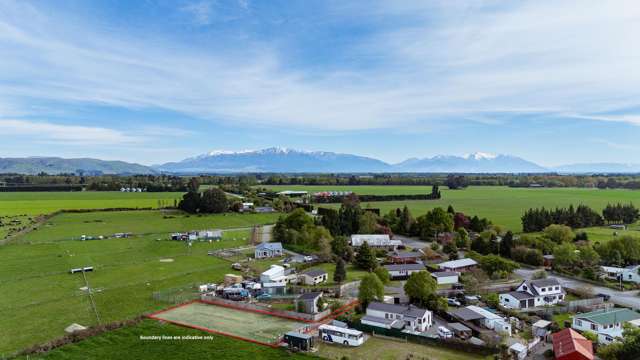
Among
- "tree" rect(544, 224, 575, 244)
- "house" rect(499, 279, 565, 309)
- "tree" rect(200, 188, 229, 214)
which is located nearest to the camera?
"house" rect(499, 279, 565, 309)

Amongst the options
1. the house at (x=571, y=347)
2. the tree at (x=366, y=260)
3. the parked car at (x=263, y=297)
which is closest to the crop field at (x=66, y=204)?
the tree at (x=366, y=260)

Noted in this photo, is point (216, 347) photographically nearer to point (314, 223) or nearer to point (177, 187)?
point (314, 223)

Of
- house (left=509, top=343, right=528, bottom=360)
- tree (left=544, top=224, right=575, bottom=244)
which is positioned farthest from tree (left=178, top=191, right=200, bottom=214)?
house (left=509, top=343, right=528, bottom=360)

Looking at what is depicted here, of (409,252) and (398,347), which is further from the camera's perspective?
(409,252)

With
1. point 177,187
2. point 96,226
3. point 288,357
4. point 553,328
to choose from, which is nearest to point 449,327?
point 553,328

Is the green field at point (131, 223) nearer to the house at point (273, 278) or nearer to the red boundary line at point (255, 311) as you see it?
the house at point (273, 278)

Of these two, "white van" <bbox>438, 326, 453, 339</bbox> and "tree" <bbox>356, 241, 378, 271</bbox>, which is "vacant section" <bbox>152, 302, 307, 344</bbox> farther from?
"tree" <bbox>356, 241, 378, 271</bbox>
